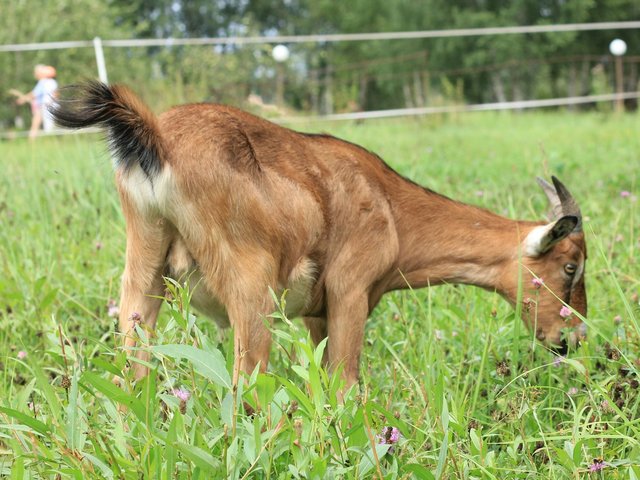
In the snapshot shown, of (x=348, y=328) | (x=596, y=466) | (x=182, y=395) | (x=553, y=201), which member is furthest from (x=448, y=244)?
(x=182, y=395)

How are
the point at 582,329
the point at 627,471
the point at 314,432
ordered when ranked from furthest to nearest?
the point at 582,329
the point at 627,471
the point at 314,432

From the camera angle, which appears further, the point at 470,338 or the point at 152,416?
the point at 470,338

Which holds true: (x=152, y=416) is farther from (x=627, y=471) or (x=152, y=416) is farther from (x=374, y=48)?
(x=374, y=48)

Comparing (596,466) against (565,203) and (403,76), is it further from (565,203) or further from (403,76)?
(403,76)

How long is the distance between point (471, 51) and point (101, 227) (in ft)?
126

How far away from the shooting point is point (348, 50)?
5125cm

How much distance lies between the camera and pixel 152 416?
209 cm

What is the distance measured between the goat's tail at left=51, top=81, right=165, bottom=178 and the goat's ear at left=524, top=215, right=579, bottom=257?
1.70 metres

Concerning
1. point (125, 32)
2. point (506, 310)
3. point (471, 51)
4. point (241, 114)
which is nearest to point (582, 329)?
point (506, 310)

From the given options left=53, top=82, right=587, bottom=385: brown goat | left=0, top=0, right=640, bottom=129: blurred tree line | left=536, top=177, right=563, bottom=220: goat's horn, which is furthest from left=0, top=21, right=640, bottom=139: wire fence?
left=53, top=82, right=587, bottom=385: brown goat

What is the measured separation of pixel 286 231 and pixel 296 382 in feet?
1.81

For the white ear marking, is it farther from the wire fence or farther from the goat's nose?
the wire fence

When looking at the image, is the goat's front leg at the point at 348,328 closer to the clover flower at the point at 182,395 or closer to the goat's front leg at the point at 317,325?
the goat's front leg at the point at 317,325

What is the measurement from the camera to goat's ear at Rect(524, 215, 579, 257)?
11.6ft
